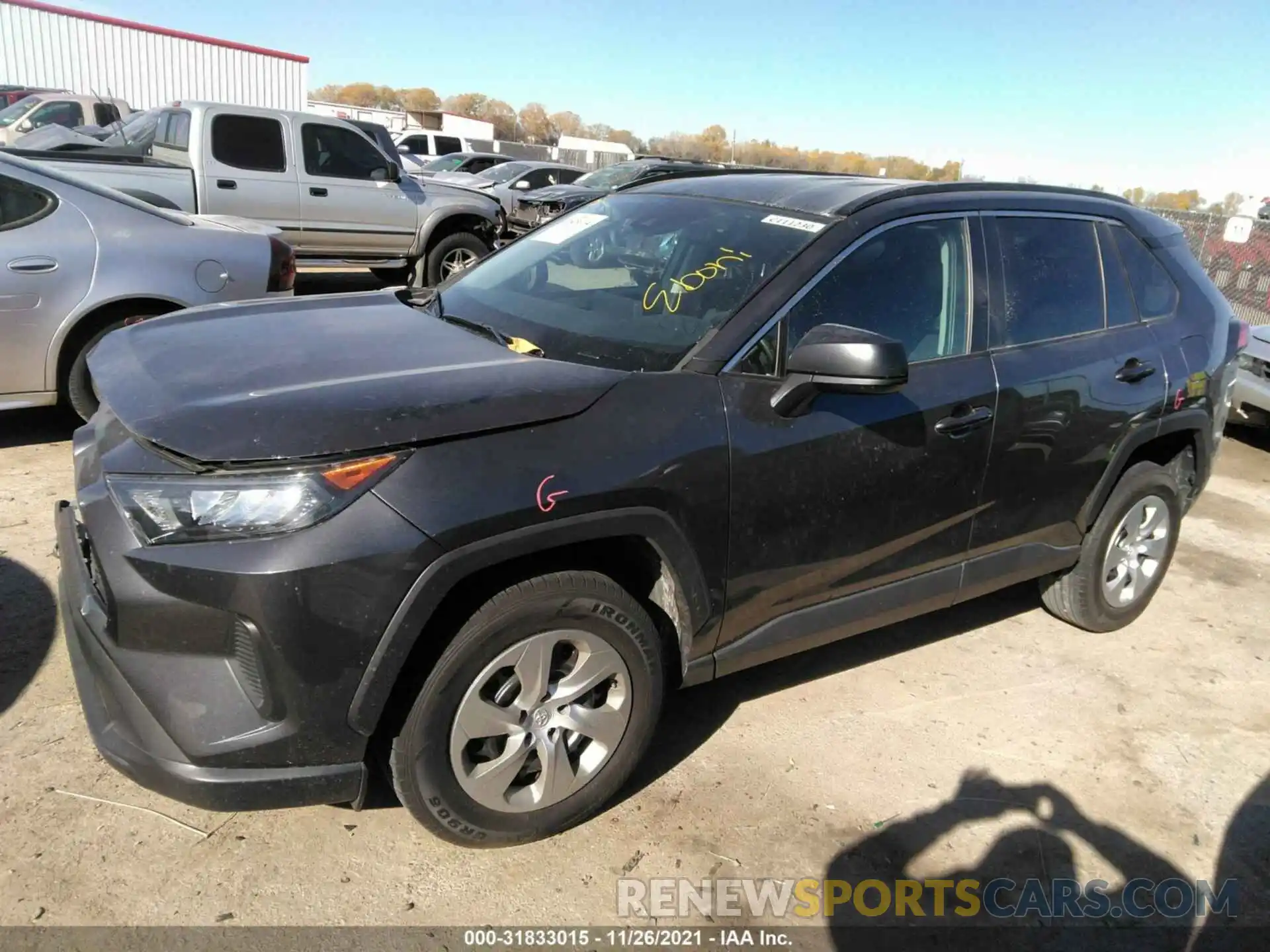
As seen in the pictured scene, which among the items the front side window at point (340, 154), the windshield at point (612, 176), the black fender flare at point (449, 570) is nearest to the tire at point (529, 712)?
the black fender flare at point (449, 570)

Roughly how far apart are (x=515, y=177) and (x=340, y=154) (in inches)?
361

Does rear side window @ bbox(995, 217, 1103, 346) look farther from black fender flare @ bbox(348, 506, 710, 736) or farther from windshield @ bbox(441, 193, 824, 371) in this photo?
black fender flare @ bbox(348, 506, 710, 736)

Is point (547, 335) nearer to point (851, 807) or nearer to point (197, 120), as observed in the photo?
point (851, 807)

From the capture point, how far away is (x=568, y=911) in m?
2.49

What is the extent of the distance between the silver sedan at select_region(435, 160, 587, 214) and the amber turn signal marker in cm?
1424

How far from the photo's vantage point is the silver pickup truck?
8773 millimetres

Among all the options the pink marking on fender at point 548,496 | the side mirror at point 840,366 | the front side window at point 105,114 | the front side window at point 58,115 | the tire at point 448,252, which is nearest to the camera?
the pink marking on fender at point 548,496

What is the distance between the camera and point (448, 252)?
410 inches

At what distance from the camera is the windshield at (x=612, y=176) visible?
14656 millimetres

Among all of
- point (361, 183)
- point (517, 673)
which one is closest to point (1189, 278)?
point (517, 673)

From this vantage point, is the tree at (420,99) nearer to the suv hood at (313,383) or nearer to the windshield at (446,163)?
the windshield at (446,163)

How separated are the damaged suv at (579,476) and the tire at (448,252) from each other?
6726 mm

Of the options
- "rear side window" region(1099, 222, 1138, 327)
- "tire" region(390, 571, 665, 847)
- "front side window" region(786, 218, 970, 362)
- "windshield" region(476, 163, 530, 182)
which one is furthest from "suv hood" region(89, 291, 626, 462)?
"windshield" region(476, 163, 530, 182)

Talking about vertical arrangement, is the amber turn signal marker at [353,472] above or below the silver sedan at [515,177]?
below
